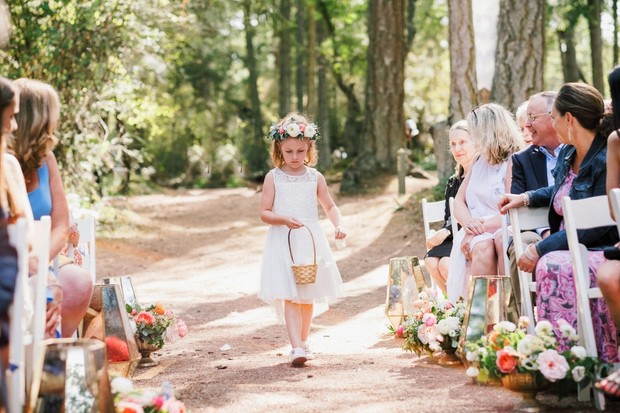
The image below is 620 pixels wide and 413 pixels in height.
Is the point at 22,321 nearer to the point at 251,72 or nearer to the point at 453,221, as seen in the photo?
the point at 453,221

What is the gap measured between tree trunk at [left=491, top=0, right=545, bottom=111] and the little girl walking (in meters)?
6.96

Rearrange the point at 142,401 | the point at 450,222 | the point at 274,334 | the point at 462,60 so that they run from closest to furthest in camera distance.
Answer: the point at 142,401
the point at 450,222
the point at 274,334
the point at 462,60

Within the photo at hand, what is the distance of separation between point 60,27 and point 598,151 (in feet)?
37.1

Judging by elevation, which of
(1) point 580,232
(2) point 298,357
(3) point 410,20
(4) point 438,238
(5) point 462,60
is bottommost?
(2) point 298,357

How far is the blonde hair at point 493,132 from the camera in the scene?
6484 millimetres

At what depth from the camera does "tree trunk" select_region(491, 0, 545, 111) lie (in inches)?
490

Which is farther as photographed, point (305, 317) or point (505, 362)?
point (305, 317)

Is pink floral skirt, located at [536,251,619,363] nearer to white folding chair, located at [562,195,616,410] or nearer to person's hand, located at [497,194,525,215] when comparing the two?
white folding chair, located at [562,195,616,410]

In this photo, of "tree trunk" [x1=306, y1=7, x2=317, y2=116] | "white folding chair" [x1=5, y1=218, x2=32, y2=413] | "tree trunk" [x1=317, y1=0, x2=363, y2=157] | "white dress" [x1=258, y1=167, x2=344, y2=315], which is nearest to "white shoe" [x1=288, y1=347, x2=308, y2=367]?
"white dress" [x1=258, y1=167, x2=344, y2=315]

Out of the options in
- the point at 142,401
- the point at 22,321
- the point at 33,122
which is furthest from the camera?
the point at 33,122

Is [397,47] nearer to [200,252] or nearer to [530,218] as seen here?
[200,252]

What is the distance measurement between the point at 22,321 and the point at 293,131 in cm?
297

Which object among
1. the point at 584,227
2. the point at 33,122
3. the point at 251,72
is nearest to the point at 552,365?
the point at 584,227

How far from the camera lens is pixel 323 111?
97.6 feet
